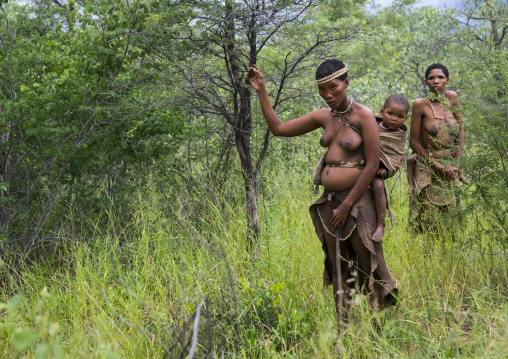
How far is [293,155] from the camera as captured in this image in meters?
7.51

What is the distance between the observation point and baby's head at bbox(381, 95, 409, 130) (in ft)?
A: 11.0

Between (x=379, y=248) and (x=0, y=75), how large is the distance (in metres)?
4.14

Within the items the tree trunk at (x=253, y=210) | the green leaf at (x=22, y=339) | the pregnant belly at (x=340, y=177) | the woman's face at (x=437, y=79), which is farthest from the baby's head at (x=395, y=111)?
the green leaf at (x=22, y=339)

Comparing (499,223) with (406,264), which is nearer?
(499,223)

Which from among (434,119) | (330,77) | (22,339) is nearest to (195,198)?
(434,119)

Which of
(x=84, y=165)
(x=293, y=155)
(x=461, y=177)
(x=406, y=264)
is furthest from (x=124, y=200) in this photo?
(x=461, y=177)

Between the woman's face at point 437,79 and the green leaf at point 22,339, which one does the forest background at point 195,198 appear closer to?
the woman's face at point 437,79

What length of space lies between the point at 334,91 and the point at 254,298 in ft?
5.11

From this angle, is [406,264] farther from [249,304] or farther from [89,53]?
[89,53]

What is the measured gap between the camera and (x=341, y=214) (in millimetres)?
3283

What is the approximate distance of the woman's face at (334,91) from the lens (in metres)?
3.21

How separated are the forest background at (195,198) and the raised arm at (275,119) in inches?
43.1

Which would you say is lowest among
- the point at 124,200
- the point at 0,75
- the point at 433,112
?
the point at 124,200

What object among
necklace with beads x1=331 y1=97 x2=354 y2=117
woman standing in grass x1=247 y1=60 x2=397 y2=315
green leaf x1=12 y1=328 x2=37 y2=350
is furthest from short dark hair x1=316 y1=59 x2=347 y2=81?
green leaf x1=12 y1=328 x2=37 y2=350
